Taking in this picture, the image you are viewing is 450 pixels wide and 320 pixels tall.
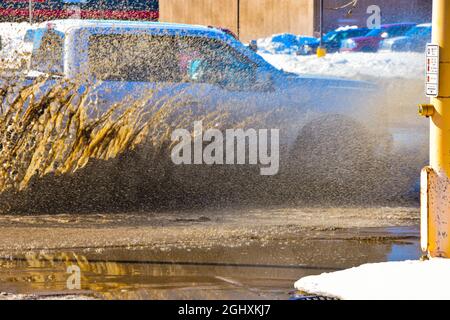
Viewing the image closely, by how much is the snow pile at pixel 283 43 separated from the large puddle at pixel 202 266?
80.5 ft

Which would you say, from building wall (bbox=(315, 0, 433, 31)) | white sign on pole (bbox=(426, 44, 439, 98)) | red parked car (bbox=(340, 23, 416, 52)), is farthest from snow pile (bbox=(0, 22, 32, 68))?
building wall (bbox=(315, 0, 433, 31))

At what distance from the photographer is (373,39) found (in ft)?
104

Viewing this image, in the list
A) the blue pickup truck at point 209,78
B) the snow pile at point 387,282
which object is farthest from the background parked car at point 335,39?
the snow pile at point 387,282

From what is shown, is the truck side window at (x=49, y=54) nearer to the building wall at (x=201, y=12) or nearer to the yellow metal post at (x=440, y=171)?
the yellow metal post at (x=440, y=171)

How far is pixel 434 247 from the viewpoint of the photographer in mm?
7145

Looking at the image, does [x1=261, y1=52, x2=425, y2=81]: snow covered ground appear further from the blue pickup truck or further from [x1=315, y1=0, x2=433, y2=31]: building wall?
the blue pickup truck

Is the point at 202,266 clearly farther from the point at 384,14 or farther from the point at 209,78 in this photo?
the point at 384,14

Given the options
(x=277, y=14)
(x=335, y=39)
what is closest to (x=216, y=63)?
(x=335, y=39)

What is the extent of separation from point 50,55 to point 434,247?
4.98 meters

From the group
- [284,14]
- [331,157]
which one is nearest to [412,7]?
[284,14]

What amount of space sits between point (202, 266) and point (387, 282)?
1497mm

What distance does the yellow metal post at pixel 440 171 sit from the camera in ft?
23.3

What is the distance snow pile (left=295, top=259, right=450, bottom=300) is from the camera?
6.27 m
